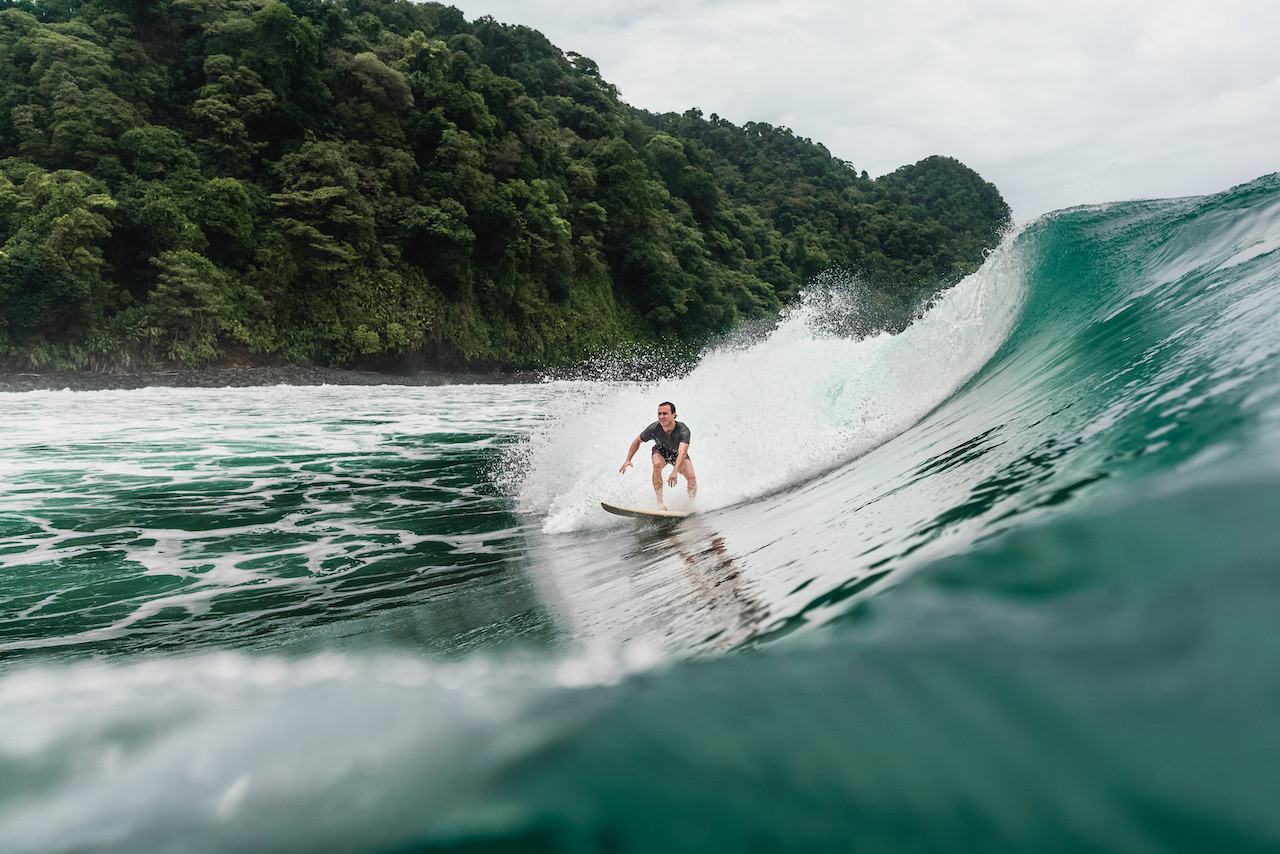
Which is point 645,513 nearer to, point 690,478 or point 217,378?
point 690,478

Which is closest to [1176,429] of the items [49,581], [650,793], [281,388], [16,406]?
[650,793]

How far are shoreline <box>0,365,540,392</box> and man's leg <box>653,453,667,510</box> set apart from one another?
83.1 ft

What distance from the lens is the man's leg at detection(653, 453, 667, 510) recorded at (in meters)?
6.88

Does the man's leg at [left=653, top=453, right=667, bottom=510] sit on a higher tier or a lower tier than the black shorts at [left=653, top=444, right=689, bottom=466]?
lower

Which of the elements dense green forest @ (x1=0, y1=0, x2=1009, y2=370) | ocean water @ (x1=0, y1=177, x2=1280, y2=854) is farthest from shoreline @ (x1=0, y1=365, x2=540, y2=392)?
ocean water @ (x1=0, y1=177, x2=1280, y2=854)

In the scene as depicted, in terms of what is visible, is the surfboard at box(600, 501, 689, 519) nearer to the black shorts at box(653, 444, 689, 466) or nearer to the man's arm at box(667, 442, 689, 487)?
the man's arm at box(667, 442, 689, 487)

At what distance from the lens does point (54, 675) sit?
11.0ft

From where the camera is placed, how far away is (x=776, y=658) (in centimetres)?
170

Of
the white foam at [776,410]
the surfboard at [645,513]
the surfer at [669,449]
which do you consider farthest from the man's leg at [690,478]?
the surfboard at [645,513]

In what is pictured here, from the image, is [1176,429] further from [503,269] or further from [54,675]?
[503,269]

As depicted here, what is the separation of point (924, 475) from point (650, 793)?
314cm

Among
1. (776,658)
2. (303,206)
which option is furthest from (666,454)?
(303,206)

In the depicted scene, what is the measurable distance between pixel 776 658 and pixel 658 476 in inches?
209

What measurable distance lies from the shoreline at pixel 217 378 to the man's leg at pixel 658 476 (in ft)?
83.1
